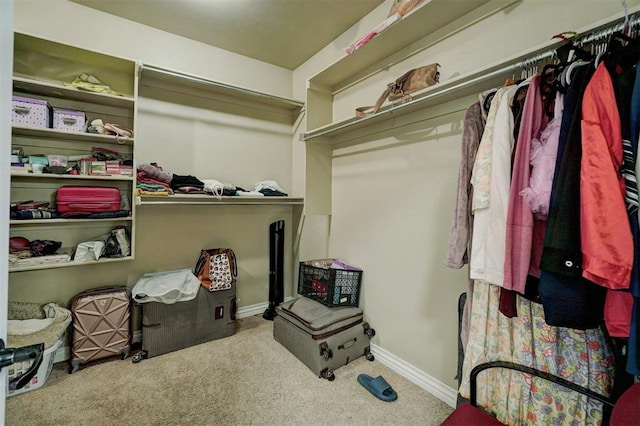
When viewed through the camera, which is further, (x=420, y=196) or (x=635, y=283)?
(x=420, y=196)

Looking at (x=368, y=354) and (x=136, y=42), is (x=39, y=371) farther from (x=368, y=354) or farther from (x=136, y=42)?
(x=136, y=42)

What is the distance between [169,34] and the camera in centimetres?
261

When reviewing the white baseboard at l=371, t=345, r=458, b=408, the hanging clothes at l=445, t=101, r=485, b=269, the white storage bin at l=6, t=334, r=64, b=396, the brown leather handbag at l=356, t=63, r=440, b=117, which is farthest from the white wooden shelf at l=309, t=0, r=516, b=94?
the white storage bin at l=6, t=334, r=64, b=396

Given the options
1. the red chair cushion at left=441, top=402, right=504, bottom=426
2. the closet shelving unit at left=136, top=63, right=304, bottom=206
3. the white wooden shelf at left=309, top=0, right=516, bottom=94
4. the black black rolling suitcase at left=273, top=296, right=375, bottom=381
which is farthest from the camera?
Answer: the closet shelving unit at left=136, top=63, right=304, bottom=206

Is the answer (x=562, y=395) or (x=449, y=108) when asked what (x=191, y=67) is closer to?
(x=449, y=108)

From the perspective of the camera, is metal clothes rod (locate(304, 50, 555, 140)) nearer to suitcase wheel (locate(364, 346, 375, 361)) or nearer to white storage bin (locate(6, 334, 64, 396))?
suitcase wheel (locate(364, 346, 375, 361))

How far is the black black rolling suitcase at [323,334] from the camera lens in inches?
80.2

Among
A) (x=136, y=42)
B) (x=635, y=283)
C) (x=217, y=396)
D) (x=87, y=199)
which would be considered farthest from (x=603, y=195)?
(x=136, y=42)

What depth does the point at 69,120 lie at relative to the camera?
6.84 feet

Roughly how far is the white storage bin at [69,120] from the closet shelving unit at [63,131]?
6cm

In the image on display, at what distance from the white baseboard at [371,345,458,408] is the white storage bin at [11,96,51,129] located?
289cm

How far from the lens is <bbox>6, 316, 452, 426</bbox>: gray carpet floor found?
5.39 feet

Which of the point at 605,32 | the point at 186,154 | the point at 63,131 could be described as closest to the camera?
the point at 605,32

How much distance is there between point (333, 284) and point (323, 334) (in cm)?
41
